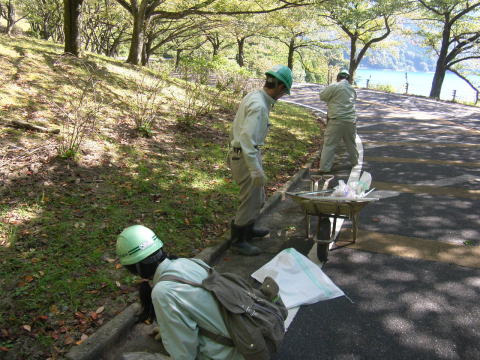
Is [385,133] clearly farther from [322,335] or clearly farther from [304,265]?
[322,335]

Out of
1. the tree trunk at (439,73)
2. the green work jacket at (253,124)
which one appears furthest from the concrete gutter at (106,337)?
the tree trunk at (439,73)

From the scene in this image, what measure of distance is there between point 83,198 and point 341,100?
5.06m

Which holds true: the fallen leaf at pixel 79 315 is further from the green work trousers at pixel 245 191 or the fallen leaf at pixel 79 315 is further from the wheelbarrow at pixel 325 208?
the wheelbarrow at pixel 325 208

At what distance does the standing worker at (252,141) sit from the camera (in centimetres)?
416

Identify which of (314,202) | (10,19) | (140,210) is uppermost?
(10,19)

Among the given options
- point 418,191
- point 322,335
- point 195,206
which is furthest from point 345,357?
point 418,191

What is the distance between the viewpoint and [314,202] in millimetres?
4312

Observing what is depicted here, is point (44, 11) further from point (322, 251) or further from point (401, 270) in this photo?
point (401, 270)

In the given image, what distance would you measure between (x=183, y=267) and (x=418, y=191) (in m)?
5.64

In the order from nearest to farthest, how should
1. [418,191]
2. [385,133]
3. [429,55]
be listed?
[418,191]
[385,133]
[429,55]

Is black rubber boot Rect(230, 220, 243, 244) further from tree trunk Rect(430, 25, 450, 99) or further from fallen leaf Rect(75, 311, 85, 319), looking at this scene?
tree trunk Rect(430, 25, 450, 99)

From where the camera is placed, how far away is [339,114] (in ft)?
25.3

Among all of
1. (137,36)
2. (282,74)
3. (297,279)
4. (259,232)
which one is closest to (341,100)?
(259,232)

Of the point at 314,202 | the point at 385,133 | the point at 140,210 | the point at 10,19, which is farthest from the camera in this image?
the point at 10,19
